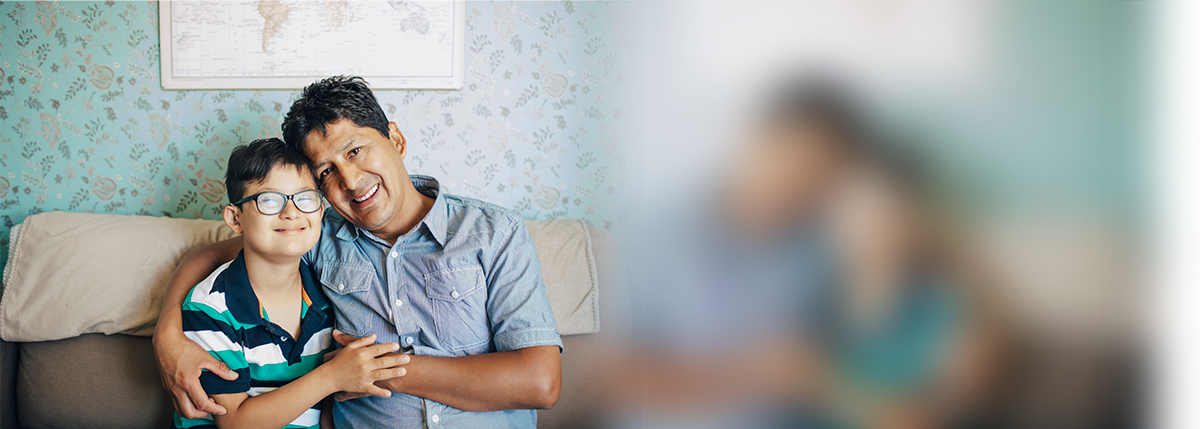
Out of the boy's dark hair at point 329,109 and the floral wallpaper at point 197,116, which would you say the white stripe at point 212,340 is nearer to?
the boy's dark hair at point 329,109

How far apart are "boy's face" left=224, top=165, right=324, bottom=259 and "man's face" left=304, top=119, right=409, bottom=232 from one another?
0.05 meters

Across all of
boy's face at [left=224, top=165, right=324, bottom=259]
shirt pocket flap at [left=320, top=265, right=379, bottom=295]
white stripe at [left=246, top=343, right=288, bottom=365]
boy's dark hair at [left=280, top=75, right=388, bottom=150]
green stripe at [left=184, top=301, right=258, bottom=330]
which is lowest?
white stripe at [left=246, top=343, right=288, bottom=365]

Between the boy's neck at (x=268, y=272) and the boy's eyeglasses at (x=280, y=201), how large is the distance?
0.11 m

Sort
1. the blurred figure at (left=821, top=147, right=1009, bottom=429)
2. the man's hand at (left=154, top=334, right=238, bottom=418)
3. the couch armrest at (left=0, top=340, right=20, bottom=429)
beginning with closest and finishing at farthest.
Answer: the blurred figure at (left=821, top=147, right=1009, bottom=429) < the man's hand at (left=154, top=334, right=238, bottom=418) < the couch armrest at (left=0, top=340, right=20, bottom=429)

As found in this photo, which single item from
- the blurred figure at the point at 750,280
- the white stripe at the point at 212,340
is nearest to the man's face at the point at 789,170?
the blurred figure at the point at 750,280

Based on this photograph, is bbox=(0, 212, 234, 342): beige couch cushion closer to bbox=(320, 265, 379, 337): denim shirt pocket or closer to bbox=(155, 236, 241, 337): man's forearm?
bbox=(155, 236, 241, 337): man's forearm

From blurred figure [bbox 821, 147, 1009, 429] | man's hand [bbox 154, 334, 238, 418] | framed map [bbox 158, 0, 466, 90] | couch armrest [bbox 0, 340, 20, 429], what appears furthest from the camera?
framed map [bbox 158, 0, 466, 90]

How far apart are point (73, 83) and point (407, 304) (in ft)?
4.54

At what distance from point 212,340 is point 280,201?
315 millimetres

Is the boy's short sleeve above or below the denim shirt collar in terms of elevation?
below


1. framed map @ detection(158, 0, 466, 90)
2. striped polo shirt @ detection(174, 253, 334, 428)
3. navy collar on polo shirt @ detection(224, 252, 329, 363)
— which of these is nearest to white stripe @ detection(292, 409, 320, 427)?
striped polo shirt @ detection(174, 253, 334, 428)

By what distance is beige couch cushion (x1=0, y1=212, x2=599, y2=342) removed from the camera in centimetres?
135

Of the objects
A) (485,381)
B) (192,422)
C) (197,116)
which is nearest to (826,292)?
(485,381)

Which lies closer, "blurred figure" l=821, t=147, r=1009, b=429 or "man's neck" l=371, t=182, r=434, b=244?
"blurred figure" l=821, t=147, r=1009, b=429
